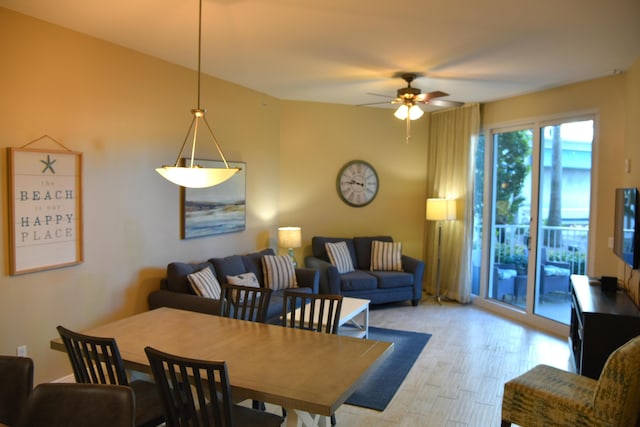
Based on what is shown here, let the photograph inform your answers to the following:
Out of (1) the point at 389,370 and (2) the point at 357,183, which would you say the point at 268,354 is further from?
(2) the point at 357,183

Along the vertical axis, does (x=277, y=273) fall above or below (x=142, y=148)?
below

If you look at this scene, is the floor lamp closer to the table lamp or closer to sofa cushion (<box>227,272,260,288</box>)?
the table lamp

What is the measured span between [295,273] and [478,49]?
3.00m

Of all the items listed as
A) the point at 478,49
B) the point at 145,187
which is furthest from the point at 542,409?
the point at 145,187

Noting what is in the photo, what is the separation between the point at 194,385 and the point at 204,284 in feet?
7.66

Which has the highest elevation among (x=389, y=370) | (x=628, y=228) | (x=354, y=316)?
(x=628, y=228)

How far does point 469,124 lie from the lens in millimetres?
6262

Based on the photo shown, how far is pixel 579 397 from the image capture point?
8.59 ft

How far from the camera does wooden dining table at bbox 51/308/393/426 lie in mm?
1888

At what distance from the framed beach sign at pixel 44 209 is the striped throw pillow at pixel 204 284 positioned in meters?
0.94

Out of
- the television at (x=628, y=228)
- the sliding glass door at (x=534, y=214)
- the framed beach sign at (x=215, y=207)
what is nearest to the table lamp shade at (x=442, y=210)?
the sliding glass door at (x=534, y=214)

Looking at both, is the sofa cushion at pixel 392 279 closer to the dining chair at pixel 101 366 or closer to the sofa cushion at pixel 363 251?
the sofa cushion at pixel 363 251

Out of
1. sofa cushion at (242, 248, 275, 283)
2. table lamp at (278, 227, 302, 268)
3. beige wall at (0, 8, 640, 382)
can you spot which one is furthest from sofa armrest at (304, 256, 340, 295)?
beige wall at (0, 8, 640, 382)

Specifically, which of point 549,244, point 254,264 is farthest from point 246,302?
point 549,244
